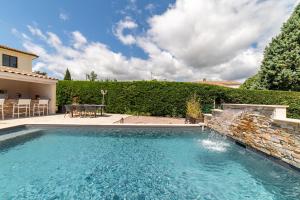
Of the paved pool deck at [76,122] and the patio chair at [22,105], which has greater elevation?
the patio chair at [22,105]

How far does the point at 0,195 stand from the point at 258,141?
24.4 feet

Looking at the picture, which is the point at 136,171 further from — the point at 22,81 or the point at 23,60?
the point at 23,60

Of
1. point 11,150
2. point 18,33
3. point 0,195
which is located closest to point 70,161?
point 0,195

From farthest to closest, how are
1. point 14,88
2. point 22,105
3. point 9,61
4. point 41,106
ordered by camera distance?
point 9,61, point 14,88, point 41,106, point 22,105

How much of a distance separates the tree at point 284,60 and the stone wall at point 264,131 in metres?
13.1

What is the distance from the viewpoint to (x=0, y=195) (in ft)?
11.7

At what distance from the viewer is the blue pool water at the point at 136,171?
3.88 m

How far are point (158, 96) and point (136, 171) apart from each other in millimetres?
11341

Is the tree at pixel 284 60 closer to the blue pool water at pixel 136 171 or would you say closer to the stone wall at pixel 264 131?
the stone wall at pixel 264 131

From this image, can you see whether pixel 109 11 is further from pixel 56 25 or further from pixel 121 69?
pixel 121 69

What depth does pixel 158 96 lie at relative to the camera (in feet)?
52.7

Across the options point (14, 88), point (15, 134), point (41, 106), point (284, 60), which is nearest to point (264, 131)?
point (15, 134)

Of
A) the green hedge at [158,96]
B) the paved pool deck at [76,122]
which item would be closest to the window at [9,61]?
the green hedge at [158,96]

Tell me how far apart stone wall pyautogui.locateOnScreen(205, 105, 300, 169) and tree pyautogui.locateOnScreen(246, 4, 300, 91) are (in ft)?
42.9
